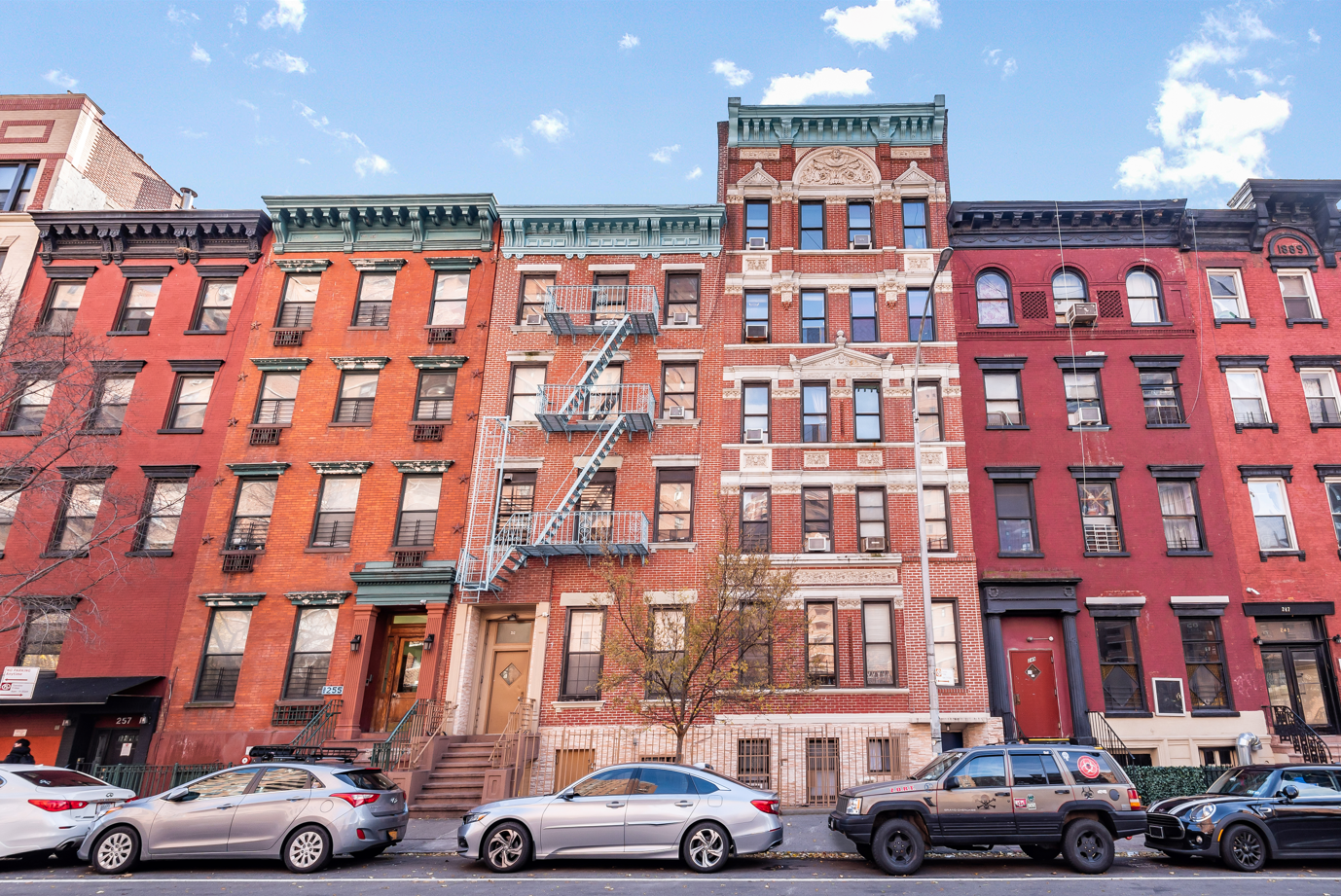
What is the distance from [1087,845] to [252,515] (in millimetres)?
20767

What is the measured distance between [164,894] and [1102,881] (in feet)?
40.0

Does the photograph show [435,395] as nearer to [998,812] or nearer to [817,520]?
[817,520]

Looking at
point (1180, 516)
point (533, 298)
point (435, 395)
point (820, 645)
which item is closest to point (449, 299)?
point (533, 298)

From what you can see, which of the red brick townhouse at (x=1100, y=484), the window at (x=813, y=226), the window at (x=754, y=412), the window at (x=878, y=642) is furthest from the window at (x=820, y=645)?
the window at (x=813, y=226)

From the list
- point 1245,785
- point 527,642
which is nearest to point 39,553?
point 527,642

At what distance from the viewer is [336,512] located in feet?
70.7

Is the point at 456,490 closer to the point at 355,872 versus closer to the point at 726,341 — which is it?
the point at 726,341

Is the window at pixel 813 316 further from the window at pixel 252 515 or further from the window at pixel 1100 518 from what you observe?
the window at pixel 252 515

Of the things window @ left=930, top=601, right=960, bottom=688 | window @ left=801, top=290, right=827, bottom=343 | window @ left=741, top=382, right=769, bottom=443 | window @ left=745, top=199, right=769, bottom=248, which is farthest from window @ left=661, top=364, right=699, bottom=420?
window @ left=930, top=601, right=960, bottom=688

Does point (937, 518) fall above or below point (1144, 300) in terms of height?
below

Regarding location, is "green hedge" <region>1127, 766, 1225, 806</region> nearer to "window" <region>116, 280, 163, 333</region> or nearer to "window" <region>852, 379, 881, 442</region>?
"window" <region>852, 379, 881, 442</region>

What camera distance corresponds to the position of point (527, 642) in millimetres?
21094

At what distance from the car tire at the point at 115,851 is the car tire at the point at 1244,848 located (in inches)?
631

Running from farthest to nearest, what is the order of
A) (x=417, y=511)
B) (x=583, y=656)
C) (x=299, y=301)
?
(x=299, y=301) < (x=417, y=511) < (x=583, y=656)
